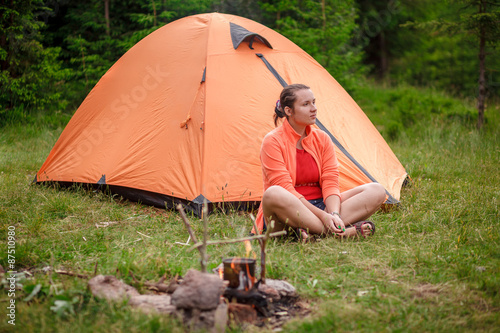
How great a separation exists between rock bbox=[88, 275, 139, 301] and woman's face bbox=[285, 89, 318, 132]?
173cm

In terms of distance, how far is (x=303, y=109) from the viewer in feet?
11.4

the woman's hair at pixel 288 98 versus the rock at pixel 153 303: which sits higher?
the woman's hair at pixel 288 98

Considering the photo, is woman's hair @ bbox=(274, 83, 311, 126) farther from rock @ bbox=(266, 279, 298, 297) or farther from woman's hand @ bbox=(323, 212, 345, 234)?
rock @ bbox=(266, 279, 298, 297)

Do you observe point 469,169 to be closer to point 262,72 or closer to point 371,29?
point 262,72

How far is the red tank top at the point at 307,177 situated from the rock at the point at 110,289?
1.60 m

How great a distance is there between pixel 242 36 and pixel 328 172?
1891mm

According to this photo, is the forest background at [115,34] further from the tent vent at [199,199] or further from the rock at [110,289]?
the rock at [110,289]

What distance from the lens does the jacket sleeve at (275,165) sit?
3402 mm

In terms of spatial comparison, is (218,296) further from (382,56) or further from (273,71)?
(382,56)

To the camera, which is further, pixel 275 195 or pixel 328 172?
pixel 328 172

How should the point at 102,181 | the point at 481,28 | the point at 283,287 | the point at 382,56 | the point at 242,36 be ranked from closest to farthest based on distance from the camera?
the point at 283,287 → the point at 102,181 → the point at 242,36 → the point at 481,28 → the point at 382,56

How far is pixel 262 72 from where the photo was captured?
469 centimetres

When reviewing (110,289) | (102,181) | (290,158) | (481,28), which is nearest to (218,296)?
(110,289)

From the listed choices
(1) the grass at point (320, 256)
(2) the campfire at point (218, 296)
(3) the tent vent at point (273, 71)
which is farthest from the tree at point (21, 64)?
(2) the campfire at point (218, 296)
